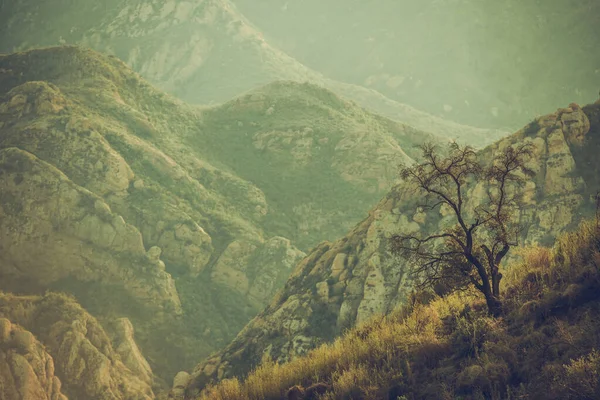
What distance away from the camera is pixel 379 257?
71.8 ft

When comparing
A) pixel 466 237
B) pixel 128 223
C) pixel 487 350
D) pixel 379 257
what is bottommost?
pixel 128 223

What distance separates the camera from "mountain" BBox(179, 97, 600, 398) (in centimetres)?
2009

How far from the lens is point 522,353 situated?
7.40 meters

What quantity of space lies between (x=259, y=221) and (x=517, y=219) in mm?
29289

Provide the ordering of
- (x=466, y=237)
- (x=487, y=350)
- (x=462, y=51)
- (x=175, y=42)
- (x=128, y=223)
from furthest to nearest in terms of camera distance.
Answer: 1. (x=462, y=51)
2. (x=175, y=42)
3. (x=128, y=223)
4. (x=466, y=237)
5. (x=487, y=350)

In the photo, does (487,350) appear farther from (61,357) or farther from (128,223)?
(128,223)

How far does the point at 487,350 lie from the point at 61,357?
2830 cm

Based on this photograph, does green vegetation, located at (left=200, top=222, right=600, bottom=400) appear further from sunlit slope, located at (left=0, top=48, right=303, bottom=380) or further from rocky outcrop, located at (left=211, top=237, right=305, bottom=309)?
rocky outcrop, located at (left=211, top=237, right=305, bottom=309)

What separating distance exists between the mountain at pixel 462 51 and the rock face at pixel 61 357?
98236 millimetres

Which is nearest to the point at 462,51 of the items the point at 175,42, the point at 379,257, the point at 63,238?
the point at 175,42

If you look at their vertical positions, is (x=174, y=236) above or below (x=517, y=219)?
below

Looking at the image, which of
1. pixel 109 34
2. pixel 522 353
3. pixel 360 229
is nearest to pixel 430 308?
pixel 522 353

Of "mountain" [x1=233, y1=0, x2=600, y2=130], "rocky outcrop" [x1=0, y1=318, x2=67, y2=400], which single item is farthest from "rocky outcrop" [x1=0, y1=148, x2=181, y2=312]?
"mountain" [x1=233, y1=0, x2=600, y2=130]

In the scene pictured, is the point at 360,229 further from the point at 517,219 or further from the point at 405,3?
the point at 405,3
